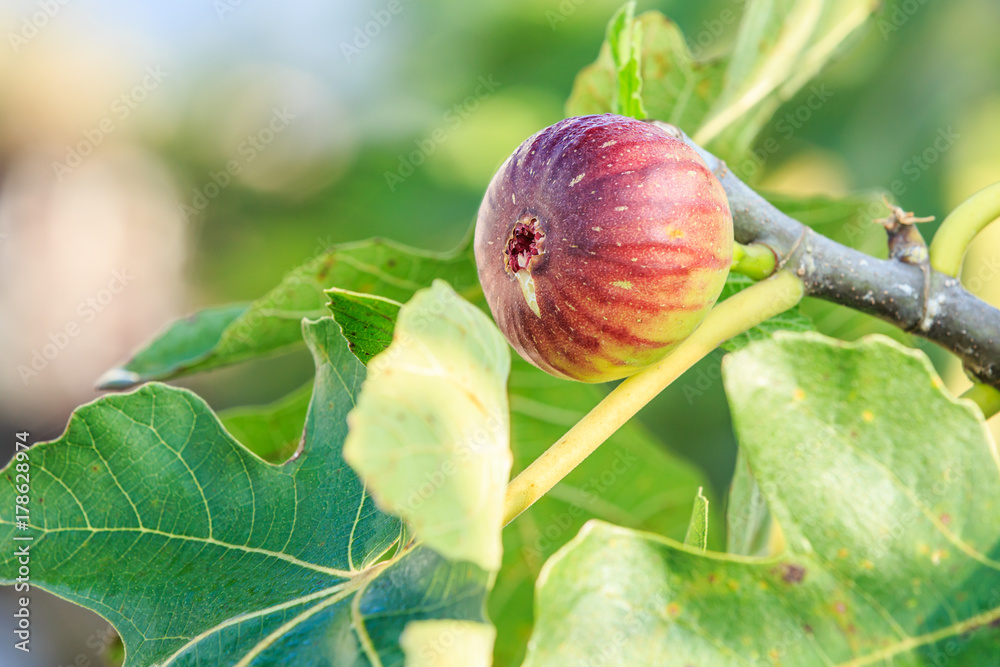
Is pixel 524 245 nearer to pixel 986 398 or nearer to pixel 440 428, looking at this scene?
pixel 440 428

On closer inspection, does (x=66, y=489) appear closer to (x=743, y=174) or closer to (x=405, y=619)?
(x=405, y=619)

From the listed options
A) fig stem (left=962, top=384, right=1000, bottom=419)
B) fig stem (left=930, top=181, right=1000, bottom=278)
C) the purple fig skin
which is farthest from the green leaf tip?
fig stem (left=962, top=384, right=1000, bottom=419)

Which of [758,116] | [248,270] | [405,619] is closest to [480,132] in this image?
[248,270]

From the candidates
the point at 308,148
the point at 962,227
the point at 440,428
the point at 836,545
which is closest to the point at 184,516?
the point at 440,428

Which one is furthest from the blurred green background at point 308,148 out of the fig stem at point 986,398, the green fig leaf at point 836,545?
the green fig leaf at point 836,545

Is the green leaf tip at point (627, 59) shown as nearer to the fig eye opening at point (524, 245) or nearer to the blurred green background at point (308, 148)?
the fig eye opening at point (524, 245)

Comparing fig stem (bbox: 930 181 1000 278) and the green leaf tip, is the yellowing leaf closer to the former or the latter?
the green leaf tip

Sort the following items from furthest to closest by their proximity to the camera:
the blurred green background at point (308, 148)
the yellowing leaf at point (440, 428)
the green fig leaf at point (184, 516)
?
the blurred green background at point (308, 148), the green fig leaf at point (184, 516), the yellowing leaf at point (440, 428)
